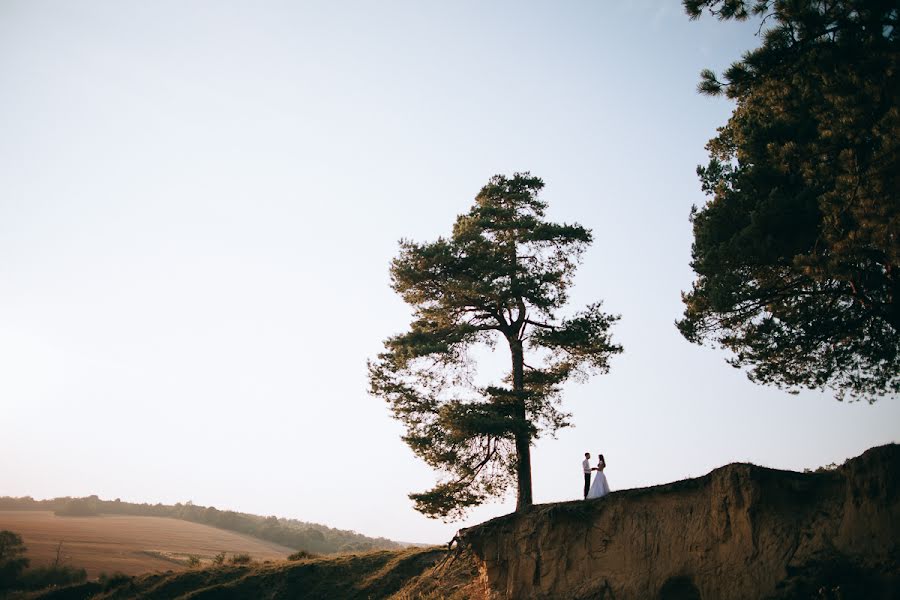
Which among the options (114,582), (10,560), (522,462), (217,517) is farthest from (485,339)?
(217,517)

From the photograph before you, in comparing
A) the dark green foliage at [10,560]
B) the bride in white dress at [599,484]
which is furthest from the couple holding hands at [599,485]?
the dark green foliage at [10,560]

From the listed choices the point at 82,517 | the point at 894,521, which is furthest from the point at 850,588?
the point at 82,517

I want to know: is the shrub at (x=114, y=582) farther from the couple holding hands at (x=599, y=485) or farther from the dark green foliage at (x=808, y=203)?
the dark green foliage at (x=808, y=203)

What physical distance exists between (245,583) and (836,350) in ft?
86.3

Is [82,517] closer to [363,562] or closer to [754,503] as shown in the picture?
[363,562]

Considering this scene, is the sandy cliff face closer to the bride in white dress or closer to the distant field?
the bride in white dress

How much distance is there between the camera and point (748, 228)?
1538 cm

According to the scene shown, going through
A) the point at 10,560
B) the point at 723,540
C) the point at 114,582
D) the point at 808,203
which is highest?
the point at 808,203

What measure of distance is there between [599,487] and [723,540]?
4142 millimetres

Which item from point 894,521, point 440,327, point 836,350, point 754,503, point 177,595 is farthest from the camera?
point 177,595

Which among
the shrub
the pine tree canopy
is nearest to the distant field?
the shrub

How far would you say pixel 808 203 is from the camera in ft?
48.1

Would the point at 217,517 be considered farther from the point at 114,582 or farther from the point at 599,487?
the point at 599,487

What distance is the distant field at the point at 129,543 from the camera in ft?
163
